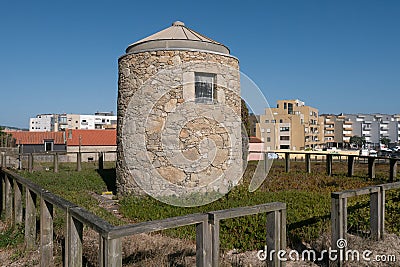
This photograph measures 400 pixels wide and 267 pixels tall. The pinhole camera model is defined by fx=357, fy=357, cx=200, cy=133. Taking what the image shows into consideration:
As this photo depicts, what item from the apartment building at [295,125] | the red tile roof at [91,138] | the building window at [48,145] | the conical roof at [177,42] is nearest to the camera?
the conical roof at [177,42]

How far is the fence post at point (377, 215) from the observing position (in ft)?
17.1

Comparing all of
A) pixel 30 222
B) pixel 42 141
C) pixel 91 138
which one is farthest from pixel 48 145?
pixel 30 222

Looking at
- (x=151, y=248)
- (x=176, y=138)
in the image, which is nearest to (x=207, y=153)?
(x=176, y=138)

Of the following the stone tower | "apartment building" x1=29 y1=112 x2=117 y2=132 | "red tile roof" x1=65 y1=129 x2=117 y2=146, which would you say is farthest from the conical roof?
"apartment building" x1=29 y1=112 x2=117 y2=132

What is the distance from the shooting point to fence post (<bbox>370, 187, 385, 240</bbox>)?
5207 millimetres

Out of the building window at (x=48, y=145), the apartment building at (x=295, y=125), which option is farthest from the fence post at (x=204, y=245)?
the apartment building at (x=295, y=125)

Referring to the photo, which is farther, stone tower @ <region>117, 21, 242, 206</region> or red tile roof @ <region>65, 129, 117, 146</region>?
red tile roof @ <region>65, 129, 117, 146</region>

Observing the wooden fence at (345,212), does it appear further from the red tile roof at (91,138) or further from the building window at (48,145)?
the building window at (48,145)

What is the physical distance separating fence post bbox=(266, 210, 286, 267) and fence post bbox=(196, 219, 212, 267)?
2.57ft

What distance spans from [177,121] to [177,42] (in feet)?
7.31

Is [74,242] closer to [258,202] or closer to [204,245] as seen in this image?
[204,245]

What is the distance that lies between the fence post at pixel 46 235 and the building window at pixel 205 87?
6185 millimetres

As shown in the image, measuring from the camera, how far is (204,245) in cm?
323

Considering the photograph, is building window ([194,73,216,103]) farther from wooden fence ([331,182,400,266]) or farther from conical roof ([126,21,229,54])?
wooden fence ([331,182,400,266])
